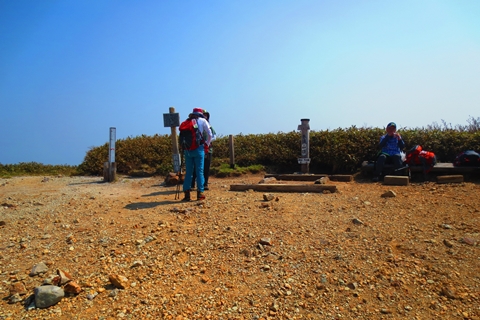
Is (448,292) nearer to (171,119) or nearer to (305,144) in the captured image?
(305,144)

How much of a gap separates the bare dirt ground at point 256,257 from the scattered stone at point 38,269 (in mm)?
60

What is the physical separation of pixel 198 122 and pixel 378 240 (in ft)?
13.0

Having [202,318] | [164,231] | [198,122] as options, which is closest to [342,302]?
[202,318]

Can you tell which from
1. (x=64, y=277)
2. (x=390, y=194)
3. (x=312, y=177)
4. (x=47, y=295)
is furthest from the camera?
(x=312, y=177)

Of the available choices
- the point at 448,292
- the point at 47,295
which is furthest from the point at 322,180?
the point at 47,295

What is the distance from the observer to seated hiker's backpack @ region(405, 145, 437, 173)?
27.3 feet

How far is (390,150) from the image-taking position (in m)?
8.89

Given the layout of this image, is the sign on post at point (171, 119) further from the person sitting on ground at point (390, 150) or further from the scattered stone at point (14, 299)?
the scattered stone at point (14, 299)

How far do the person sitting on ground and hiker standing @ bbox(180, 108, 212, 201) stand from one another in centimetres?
446

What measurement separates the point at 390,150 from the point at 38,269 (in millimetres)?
7898

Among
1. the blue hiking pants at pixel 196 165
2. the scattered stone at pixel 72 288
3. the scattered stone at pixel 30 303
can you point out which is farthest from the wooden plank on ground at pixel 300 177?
the scattered stone at pixel 30 303

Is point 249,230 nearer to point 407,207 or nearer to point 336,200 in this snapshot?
point 336,200

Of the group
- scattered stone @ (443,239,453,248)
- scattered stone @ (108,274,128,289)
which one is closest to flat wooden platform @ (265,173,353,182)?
scattered stone @ (443,239,453,248)

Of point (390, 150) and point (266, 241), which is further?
point (390, 150)
